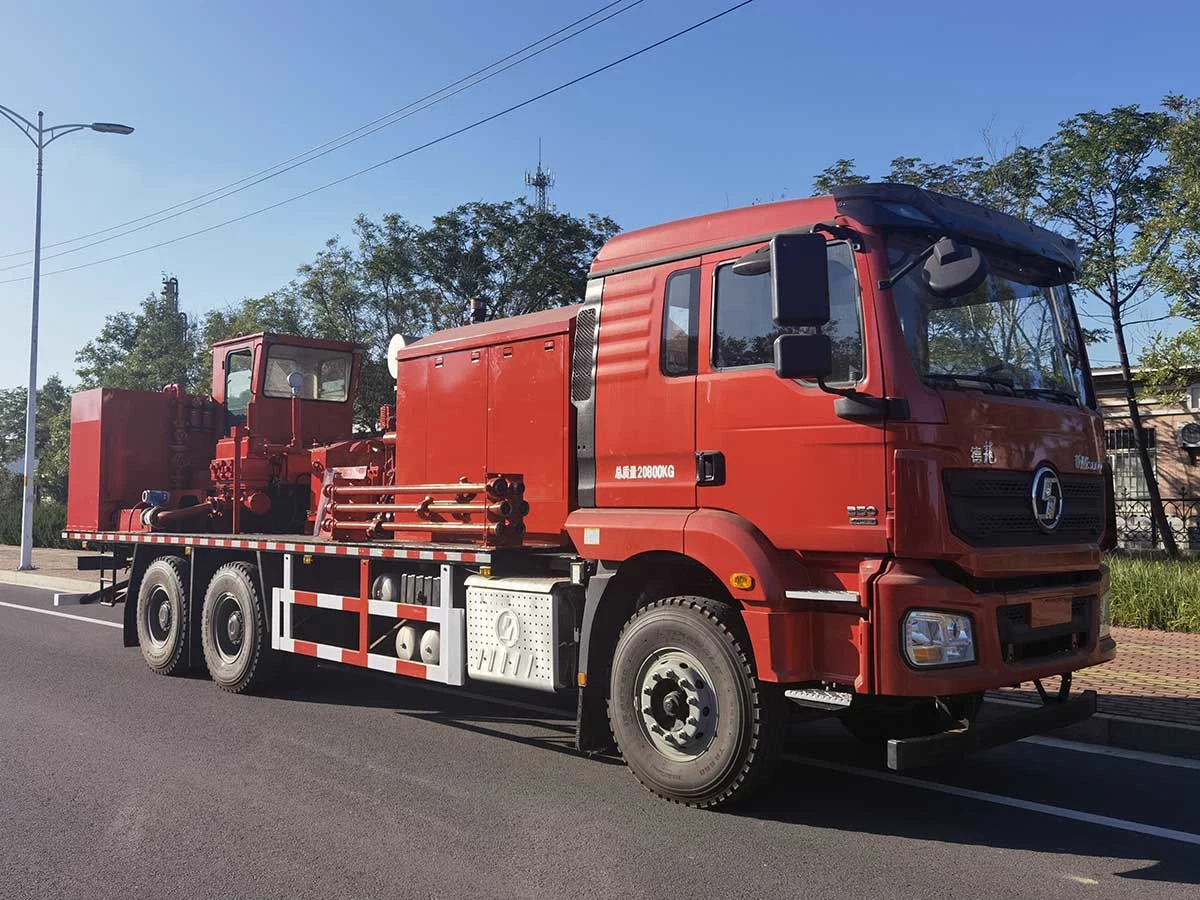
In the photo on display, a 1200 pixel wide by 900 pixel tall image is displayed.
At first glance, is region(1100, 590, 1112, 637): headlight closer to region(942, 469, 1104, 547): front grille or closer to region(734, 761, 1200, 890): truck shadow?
region(942, 469, 1104, 547): front grille

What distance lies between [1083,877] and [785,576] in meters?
1.75

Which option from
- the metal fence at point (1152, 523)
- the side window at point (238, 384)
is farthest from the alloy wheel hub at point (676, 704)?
the metal fence at point (1152, 523)

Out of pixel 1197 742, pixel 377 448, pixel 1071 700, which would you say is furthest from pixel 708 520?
pixel 377 448

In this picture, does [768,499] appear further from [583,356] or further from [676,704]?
[583,356]

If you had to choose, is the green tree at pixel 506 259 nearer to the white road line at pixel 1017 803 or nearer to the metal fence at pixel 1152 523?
the metal fence at pixel 1152 523

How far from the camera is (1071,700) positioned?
212 inches

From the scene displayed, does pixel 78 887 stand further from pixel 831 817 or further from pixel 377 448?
pixel 377 448

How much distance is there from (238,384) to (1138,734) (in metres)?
8.52

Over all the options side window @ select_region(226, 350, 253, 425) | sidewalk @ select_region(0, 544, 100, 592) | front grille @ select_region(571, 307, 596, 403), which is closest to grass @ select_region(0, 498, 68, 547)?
sidewalk @ select_region(0, 544, 100, 592)

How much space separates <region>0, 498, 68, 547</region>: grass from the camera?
3034 cm

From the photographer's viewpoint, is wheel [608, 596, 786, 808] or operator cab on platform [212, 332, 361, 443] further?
operator cab on platform [212, 332, 361, 443]

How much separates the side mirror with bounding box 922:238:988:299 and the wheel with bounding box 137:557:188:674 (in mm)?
7221

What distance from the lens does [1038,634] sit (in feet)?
16.3

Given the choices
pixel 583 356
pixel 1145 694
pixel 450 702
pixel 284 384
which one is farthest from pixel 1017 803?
pixel 284 384
